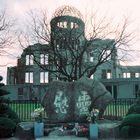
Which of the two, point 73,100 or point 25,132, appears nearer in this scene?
point 25,132

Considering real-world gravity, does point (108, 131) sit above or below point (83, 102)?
below

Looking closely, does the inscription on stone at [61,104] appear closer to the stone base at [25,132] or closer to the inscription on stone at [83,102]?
the inscription on stone at [83,102]

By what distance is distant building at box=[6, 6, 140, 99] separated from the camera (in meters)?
33.4

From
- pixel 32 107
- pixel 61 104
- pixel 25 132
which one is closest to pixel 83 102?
pixel 61 104

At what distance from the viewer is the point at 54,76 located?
A: 4444cm

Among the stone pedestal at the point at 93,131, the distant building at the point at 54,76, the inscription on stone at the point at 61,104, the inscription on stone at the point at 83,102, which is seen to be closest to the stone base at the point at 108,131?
the stone pedestal at the point at 93,131

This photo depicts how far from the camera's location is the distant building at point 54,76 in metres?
33.4

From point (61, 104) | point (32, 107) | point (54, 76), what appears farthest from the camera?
point (54, 76)

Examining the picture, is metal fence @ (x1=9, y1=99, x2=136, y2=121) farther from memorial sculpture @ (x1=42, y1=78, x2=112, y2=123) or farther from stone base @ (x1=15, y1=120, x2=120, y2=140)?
stone base @ (x1=15, y1=120, x2=120, y2=140)

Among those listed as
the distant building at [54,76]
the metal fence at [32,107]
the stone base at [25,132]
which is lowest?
the stone base at [25,132]

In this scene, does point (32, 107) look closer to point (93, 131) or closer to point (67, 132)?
point (67, 132)

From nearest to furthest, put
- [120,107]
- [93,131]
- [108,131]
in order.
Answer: [93,131]
[108,131]
[120,107]

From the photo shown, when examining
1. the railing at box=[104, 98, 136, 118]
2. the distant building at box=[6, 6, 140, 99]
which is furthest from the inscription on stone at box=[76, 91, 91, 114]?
the distant building at box=[6, 6, 140, 99]

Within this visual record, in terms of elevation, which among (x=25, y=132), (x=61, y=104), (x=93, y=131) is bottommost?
(x=25, y=132)
